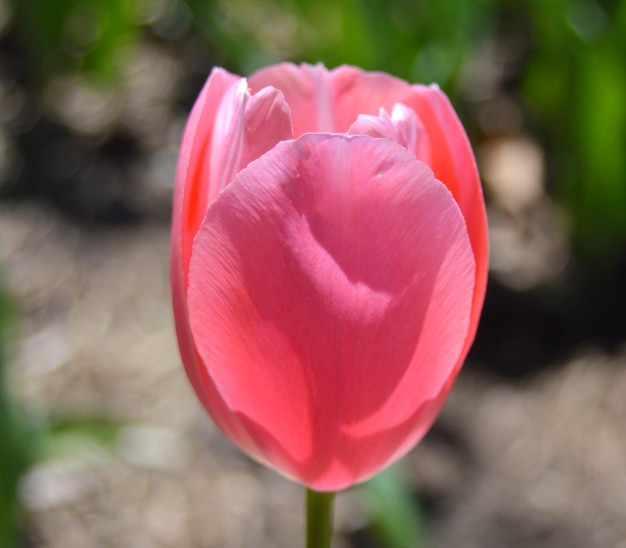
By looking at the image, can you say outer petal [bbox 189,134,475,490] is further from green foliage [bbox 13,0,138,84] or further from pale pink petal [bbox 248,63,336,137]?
green foliage [bbox 13,0,138,84]

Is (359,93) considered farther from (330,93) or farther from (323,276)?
(323,276)

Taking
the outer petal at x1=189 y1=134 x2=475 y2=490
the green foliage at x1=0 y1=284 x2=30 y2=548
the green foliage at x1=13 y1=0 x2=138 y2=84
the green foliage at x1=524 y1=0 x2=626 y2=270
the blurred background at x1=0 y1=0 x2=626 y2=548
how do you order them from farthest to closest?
the green foliage at x1=13 y1=0 x2=138 y2=84
the green foliage at x1=524 y1=0 x2=626 y2=270
the blurred background at x1=0 y1=0 x2=626 y2=548
the green foliage at x1=0 y1=284 x2=30 y2=548
the outer petal at x1=189 y1=134 x2=475 y2=490

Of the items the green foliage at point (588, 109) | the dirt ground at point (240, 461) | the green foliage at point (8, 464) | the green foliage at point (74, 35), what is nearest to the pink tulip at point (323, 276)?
the green foliage at point (8, 464)

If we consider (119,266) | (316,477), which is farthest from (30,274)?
(316,477)

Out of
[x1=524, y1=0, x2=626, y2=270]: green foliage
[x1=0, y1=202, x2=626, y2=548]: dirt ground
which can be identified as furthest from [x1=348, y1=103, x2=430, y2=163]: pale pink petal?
[x1=524, y1=0, x2=626, y2=270]: green foliage

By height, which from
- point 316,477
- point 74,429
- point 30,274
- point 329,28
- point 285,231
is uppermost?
point 285,231

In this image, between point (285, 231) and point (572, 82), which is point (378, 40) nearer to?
point (572, 82)
